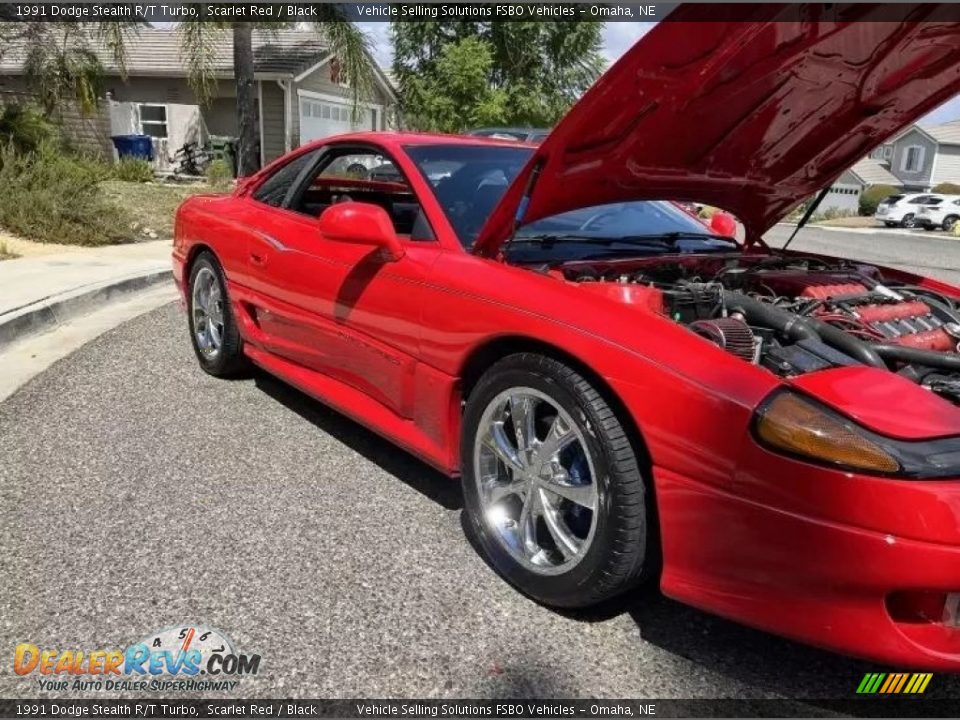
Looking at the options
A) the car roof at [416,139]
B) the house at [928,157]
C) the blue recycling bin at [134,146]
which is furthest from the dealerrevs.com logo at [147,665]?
the house at [928,157]

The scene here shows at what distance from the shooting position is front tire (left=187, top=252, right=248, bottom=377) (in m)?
4.46

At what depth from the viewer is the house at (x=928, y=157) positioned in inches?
2087

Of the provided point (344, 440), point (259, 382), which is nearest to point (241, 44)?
point (259, 382)

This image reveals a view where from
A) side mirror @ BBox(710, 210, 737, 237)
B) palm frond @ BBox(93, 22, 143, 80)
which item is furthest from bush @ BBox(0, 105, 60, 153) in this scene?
side mirror @ BBox(710, 210, 737, 237)

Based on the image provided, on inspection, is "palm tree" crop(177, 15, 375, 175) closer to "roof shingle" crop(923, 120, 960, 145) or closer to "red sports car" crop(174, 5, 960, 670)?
"red sports car" crop(174, 5, 960, 670)

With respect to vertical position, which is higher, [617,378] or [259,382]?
[617,378]

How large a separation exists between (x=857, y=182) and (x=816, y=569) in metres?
57.6

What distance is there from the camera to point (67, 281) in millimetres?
7020

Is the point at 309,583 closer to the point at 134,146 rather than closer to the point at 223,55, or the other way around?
the point at 134,146

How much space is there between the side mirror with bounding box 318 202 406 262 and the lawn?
842 centimetres

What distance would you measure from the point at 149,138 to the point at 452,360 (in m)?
19.6

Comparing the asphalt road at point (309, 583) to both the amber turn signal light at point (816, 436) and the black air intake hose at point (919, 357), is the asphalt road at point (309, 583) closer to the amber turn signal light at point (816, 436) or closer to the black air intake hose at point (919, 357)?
the amber turn signal light at point (816, 436)

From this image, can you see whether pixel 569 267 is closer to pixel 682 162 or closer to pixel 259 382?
pixel 682 162

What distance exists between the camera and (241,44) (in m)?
16.1
